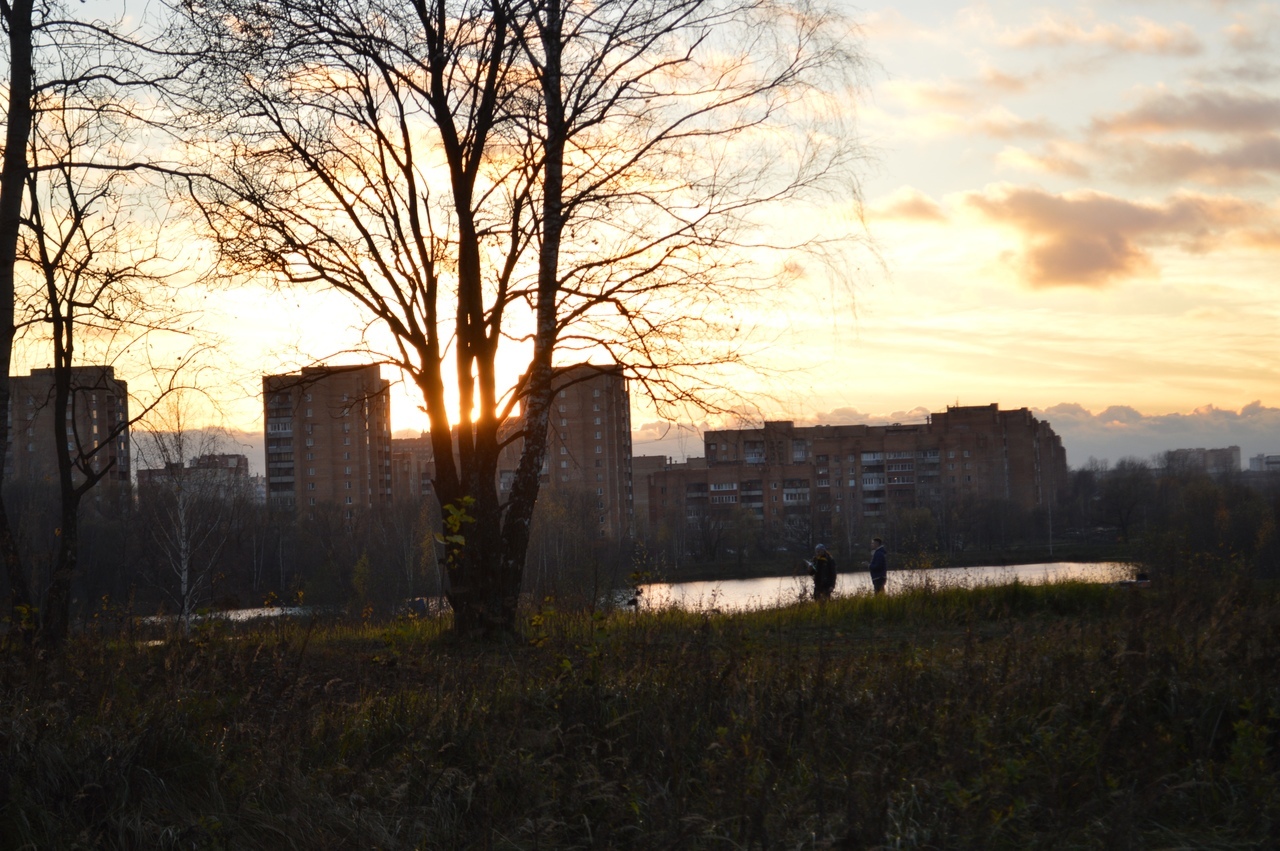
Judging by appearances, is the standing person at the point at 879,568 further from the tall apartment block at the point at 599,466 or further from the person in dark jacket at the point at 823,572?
the tall apartment block at the point at 599,466

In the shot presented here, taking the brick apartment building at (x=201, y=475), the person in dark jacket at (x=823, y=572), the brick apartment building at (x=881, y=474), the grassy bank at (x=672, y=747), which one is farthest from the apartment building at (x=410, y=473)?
the grassy bank at (x=672, y=747)

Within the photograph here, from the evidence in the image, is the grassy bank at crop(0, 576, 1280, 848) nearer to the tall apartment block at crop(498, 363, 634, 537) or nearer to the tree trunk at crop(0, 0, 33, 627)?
the tree trunk at crop(0, 0, 33, 627)

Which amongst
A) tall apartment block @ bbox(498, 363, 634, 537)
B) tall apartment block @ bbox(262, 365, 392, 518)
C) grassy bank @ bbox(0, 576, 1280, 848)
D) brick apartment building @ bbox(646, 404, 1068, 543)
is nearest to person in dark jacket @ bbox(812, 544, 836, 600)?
grassy bank @ bbox(0, 576, 1280, 848)

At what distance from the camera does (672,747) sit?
15.7 feet

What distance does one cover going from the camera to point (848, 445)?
114500mm

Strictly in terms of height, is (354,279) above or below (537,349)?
above

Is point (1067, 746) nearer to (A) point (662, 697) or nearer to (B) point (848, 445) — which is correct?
(A) point (662, 697)

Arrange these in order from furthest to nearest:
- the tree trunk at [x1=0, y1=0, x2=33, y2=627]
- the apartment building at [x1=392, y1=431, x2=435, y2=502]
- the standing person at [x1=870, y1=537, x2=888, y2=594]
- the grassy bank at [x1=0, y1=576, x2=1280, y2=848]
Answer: the apartment building at [x1=392, y1=431, x2=435, y2=502] < the standing person at [x1=870, y1=537, x2=888, y2=594] < the tree trunk at [x1=0, y1=0, x2=33, y2=627] < the grassy bank at [x1=0, y1=576, x2=1280, y2=848]

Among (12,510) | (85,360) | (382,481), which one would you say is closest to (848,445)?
(382,481)

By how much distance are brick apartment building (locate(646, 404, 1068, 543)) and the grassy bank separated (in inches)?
3821

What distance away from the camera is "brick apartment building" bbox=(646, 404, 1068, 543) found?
4262 inches

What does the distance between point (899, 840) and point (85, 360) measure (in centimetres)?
1068

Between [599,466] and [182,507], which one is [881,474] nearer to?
[599,466]

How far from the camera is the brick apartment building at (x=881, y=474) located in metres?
108
